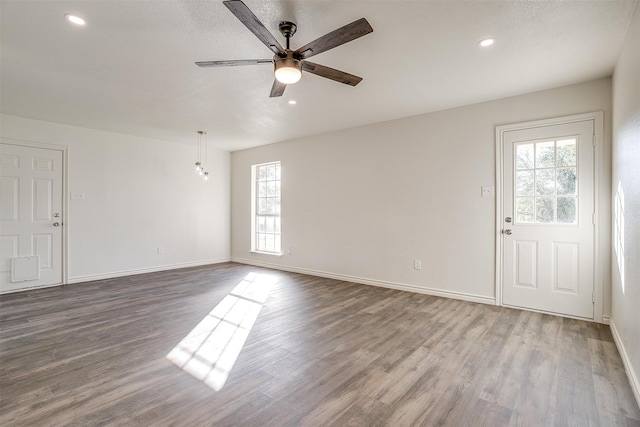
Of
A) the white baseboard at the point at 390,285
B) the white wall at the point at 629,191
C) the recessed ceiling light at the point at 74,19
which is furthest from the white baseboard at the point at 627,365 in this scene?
the recessed ceiling light at the point at 74,19

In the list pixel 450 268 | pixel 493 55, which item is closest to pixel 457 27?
pixel 493 55

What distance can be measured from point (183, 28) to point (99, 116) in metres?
3.07

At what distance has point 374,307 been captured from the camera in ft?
12.3

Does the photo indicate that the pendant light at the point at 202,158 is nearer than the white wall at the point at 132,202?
No

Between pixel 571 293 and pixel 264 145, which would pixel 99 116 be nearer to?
pixel 264 145

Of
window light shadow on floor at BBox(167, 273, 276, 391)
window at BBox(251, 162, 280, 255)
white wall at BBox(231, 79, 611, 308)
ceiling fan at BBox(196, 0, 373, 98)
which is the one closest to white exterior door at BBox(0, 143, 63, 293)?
window light shadow on floor at BBox(167, 273, 276, 391)

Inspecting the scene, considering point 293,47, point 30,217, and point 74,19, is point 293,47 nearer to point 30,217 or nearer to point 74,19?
point 74,19

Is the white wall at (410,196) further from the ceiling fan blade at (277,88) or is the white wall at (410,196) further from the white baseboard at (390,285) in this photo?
the ceiling fan blade at (277,88)

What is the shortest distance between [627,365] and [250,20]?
354 centimetres

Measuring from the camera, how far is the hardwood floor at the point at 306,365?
179 cm

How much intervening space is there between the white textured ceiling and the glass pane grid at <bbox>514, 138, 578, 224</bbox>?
715 mm

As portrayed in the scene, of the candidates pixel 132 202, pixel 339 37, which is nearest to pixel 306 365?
pixel 339 37

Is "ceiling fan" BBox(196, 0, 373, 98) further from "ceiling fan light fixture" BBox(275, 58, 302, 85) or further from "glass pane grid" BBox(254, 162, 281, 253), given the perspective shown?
"glass pane grid" BBox(254, 162, 281, 253)

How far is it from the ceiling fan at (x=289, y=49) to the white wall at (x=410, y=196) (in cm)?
171
